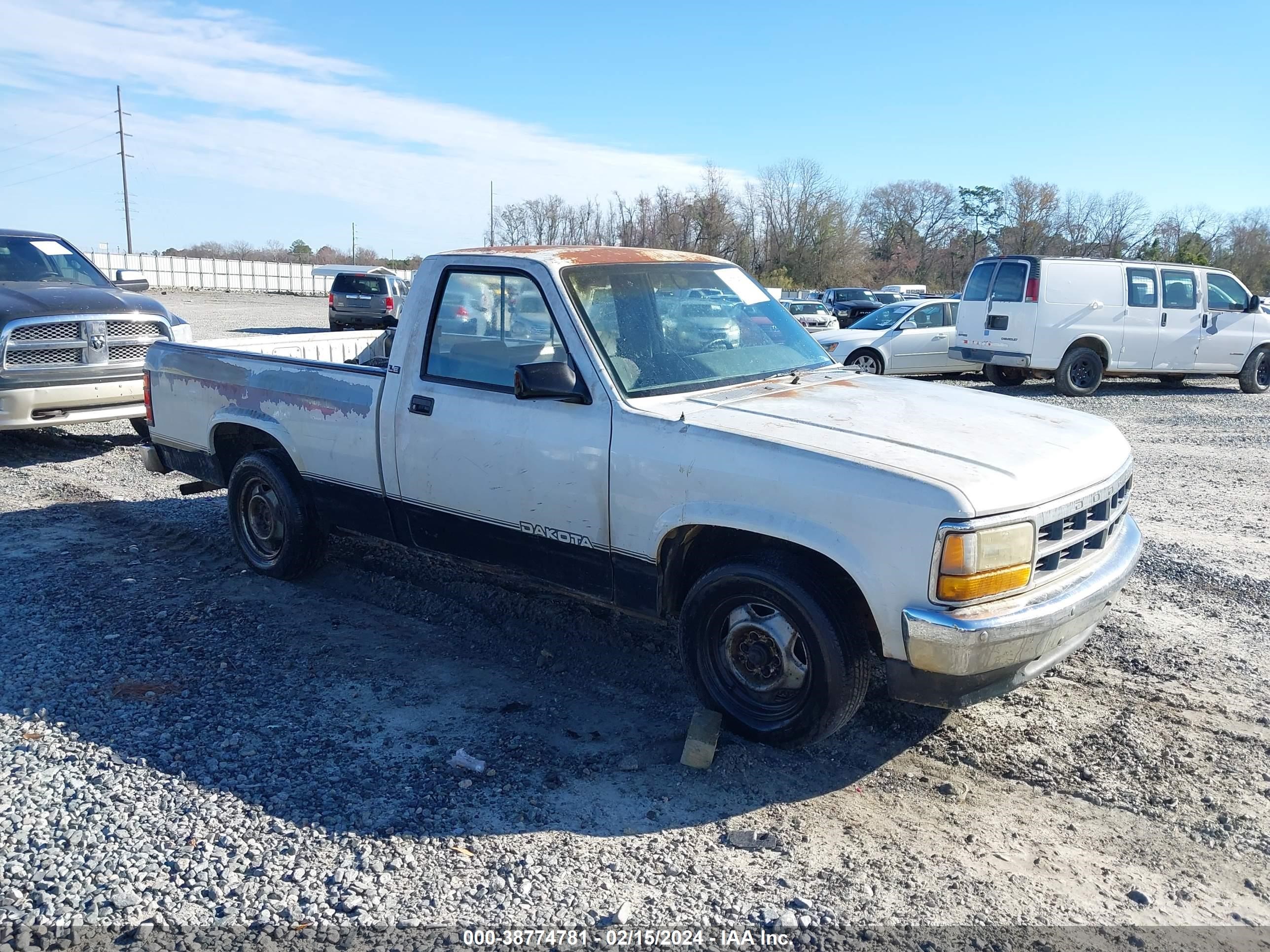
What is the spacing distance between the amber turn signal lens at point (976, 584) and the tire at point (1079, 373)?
12.7 m

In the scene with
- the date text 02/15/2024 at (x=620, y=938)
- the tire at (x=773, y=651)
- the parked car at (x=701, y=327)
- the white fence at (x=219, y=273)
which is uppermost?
the white fence at (x=219, y=273)

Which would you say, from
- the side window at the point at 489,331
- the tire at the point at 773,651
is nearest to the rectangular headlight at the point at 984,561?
the tire at the point at 773,651

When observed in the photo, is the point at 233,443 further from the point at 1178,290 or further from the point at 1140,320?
the point at 1178,290

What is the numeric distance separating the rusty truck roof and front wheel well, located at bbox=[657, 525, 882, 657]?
4.77 feet

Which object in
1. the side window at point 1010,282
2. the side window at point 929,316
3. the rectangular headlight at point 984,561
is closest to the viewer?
the rectangular headlight at point 984,561

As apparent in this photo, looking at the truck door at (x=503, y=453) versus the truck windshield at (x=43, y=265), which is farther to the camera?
the truck windshield at (x=43, y=265)

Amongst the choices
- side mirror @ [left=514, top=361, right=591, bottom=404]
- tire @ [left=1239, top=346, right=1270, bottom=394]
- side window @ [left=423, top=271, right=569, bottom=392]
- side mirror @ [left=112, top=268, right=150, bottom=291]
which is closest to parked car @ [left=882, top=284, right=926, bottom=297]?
tire @ [left=1239, top=346, right=1270, bottom=394]

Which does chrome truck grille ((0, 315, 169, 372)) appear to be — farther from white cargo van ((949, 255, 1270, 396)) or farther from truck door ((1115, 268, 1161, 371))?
truck door ((1115, 268, 1161, 371))

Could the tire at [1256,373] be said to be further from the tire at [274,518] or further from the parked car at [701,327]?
the tire at [274,518]

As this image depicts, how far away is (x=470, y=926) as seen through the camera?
280 cm

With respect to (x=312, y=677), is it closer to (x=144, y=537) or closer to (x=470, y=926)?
(x=470, y=926)

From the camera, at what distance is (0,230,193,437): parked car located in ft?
28.1

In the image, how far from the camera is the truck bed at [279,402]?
5.04m

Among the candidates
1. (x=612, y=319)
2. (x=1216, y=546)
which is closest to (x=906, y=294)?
(x=1216, y=546)
